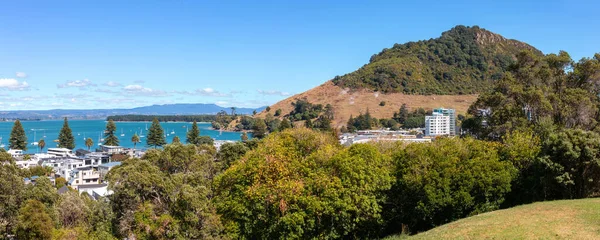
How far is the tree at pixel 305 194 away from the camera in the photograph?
2111cm

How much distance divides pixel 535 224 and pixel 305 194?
9823 millimetres

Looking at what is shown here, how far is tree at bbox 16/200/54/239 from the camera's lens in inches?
794

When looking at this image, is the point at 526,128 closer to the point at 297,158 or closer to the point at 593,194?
the point at 593,194

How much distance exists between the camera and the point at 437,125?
11131cm

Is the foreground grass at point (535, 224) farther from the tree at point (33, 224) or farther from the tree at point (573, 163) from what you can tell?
the tree at point (33, 224)

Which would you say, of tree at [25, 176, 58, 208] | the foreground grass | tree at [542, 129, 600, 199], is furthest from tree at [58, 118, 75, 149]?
tree at [542, 129, 600, 199]

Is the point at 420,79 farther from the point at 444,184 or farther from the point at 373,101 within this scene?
the point at 444,184

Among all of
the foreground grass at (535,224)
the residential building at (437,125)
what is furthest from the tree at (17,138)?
the residential building at (437,125)

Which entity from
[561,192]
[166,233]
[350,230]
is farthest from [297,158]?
[561,192]

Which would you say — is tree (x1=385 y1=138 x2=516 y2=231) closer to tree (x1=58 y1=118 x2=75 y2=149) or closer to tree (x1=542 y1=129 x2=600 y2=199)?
tree (x1=542 y1=129 x2=600 y2=199)

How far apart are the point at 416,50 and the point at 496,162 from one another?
165m

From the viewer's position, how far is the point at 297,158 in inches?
954

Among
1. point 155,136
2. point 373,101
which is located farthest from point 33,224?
point 373,101

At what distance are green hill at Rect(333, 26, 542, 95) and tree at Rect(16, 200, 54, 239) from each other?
138 metres
